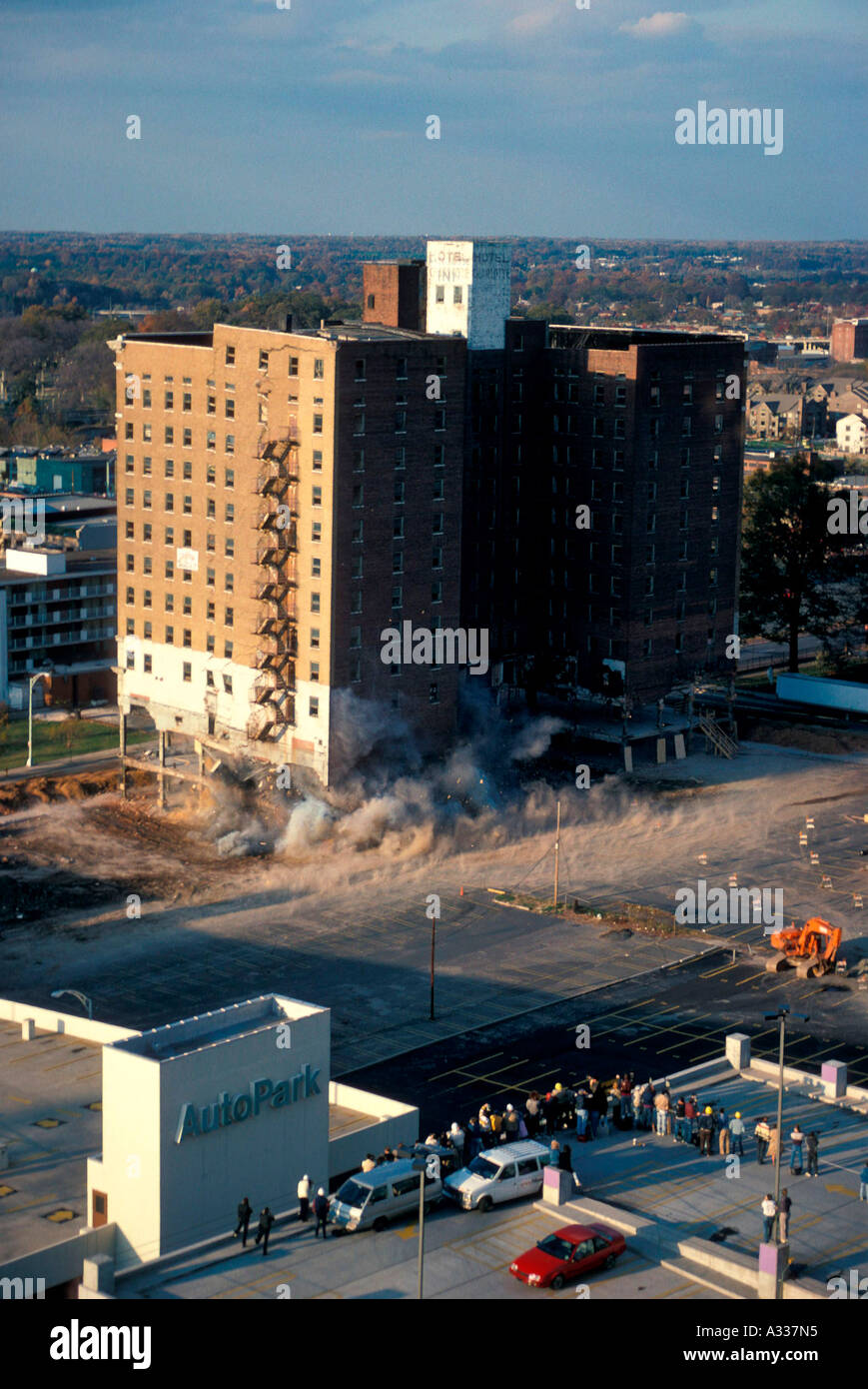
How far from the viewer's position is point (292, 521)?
9644 cm

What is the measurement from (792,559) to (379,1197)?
89.3 metres

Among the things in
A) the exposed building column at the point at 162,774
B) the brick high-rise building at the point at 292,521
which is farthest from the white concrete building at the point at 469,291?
the exposed building column at the point at 162,774

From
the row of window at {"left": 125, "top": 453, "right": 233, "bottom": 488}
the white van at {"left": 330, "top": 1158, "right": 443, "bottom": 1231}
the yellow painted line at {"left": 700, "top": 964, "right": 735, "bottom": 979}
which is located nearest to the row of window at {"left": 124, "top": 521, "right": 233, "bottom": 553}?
the row of window at {"left": 125, "top": 453, "right": 233, "bottom": 488}

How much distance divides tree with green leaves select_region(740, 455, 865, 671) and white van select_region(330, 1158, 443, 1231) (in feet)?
286

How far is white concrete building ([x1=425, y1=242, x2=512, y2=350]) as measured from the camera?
4213 inches

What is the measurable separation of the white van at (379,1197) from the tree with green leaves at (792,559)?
87105 mm

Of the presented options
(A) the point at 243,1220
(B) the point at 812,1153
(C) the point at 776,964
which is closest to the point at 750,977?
(C) the point at 776,964

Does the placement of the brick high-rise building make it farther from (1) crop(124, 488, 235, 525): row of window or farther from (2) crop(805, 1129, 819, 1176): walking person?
(2) crop(805, 1129, 819, 1176): walking person

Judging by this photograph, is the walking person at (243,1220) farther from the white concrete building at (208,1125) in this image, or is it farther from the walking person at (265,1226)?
the white concrete building at (208,1125)

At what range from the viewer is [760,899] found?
8719 cm

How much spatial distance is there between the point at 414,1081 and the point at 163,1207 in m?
21.1

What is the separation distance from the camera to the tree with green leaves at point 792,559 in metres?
130

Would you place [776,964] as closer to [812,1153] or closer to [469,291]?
[812,1153]
